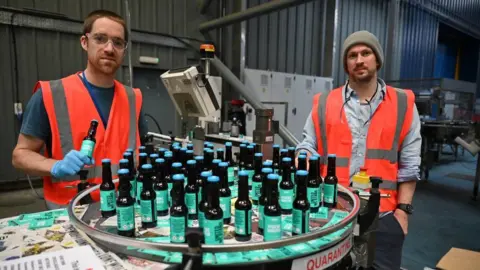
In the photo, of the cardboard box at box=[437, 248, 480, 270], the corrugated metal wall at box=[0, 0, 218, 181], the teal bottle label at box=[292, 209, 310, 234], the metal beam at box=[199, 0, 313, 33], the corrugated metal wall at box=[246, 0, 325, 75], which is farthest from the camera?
the corrugated metal wall at box=[246, 0, 325, 75]

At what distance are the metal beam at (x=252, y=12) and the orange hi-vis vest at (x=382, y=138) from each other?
296 cm

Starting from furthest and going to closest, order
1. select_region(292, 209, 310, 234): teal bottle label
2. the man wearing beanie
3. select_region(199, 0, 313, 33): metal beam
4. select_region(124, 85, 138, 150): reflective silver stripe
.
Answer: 1. select_region(199, 0, 313, 33): metal beam
2. select_region(124, 85, 138, 150): reflective silver stripe
3. the man wearing beanie
4. select_region(292, 209, 310, 234): teal bottle label

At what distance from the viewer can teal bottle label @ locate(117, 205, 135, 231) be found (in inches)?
38.6

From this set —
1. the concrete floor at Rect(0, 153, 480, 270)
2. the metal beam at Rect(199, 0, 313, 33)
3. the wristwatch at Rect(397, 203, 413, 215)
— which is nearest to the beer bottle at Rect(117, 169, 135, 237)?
the wristwatch at Rect(397, 203, 413, 215)

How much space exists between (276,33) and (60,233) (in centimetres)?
688

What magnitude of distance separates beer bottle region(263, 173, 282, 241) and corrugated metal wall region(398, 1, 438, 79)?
10772 mm

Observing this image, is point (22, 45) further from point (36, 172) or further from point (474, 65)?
point (474, 65)

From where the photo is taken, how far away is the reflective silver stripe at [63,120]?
1585 mm

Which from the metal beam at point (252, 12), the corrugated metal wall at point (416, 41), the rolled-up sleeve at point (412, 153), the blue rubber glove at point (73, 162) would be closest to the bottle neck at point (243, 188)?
the blue rubber glove at point (73, 162)

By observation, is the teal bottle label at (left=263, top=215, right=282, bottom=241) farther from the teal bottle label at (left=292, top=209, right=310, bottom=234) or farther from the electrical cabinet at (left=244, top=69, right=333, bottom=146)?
the electrical cabinet at (left=244, top=69, right=333, bottom=146)

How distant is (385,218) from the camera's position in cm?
156

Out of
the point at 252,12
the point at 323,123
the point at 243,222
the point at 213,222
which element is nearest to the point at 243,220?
the point at 243,222

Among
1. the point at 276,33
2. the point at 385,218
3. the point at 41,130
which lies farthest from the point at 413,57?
the point at 41,130

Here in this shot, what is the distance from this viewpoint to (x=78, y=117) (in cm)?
162
